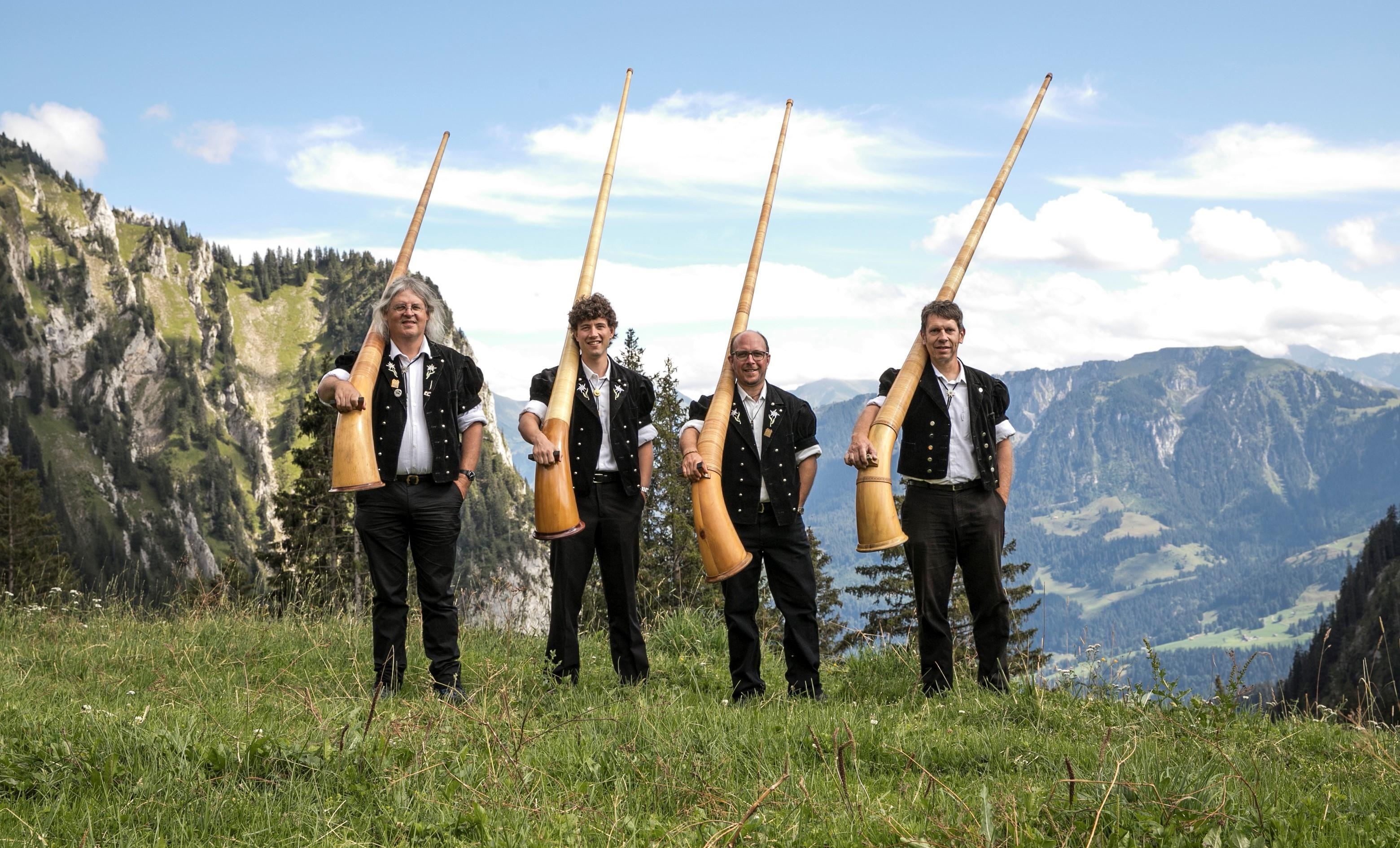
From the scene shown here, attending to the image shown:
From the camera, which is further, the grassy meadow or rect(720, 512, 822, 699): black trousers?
rect(720, 512, 822, 699): black trousers

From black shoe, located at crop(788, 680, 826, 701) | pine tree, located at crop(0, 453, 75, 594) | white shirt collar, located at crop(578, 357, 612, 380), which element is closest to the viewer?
black shoe, located at crop(788, 680, 826, 701)

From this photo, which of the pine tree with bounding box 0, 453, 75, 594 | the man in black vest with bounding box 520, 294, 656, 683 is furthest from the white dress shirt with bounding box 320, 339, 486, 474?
the pine tree with bounding box 0, 453, 75, 594

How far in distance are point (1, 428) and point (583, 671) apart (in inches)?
5867

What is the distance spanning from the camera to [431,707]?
210 inches

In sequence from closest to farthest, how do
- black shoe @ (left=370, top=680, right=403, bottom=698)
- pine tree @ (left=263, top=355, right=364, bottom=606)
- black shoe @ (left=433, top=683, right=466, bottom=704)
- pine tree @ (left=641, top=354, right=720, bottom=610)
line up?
black shoe @ (left=433, top=683, right=466, bottom=704) → black shoe @ (left=370, top=680, right=403, bottom=698) → pine tree @ (left=641, top=354, right=720, bottom=610) → pine tree @ (left=263, top=355, right=364, bottom=606)

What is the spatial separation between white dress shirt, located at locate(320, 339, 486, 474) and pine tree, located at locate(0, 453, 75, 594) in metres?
39.9

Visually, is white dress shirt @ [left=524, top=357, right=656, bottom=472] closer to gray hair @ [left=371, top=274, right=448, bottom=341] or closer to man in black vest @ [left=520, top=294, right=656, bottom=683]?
man in black vest @ [left=520, top=294, right=656, bottom=683]

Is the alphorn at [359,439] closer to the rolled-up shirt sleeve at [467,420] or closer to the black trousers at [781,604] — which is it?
the rolled-up shirt sleeve at [467,420]

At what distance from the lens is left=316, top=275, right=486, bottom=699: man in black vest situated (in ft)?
21.6

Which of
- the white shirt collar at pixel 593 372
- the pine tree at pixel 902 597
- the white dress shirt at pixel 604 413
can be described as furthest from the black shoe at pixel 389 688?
the pine tree at pixel 902 597

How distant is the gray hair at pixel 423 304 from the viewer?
673 centimetres

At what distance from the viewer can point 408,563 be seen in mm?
6535

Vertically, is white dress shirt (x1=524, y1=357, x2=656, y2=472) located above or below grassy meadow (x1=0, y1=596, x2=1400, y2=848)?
above

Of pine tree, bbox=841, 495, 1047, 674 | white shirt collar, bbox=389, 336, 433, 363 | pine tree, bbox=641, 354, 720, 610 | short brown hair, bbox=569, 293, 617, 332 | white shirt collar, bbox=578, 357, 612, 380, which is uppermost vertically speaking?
short brown hair, bbox=569, 293, 617, 332
